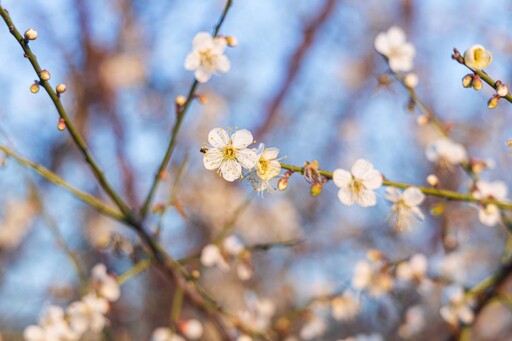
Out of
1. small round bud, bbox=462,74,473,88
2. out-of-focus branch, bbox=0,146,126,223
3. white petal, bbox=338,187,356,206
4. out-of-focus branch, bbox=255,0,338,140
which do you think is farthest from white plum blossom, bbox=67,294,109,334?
out-of-focus branch, bbox=255,0,338,140

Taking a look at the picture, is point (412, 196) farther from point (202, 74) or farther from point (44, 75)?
point (44, 75)

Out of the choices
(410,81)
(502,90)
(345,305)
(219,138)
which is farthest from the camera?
(345,305)

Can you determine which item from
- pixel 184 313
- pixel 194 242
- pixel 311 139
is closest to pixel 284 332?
pixel 184 313

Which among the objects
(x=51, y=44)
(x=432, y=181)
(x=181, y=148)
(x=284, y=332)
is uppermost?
(x=51, y=44)

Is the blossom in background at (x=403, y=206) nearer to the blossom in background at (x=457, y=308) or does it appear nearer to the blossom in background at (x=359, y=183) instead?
the blossom in background at (x=359, y=183)

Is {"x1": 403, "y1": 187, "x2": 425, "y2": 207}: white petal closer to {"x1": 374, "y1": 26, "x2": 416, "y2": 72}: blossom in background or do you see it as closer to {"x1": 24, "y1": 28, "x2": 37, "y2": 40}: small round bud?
{"x1": 374, "y1": 26, "x2": 416, "y2": 72}: blossom in background

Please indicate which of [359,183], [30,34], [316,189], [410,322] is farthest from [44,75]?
[410,322]

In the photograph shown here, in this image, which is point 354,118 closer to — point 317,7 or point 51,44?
point 317,7
